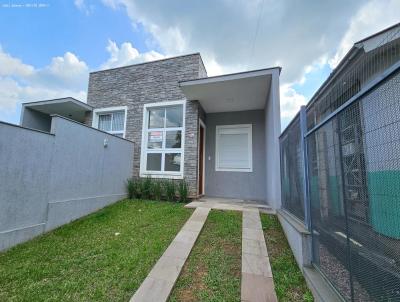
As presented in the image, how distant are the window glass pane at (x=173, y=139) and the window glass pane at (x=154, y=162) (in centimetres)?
55

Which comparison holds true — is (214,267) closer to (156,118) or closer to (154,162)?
(154,162)

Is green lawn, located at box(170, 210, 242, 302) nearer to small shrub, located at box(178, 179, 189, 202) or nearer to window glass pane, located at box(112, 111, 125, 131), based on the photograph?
small shrub, located at box(178, 179, 189, 202)

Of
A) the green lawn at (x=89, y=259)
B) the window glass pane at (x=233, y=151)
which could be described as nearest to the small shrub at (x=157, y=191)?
the green lawn at (x=89, y=259)

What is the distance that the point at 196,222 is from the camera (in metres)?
4.12

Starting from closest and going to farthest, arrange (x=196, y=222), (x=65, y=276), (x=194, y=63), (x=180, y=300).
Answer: (x=180, y=300) → (x=65, y=276) → (x=196, y=222) → (x=194, y=63)

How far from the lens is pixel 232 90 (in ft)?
19.3

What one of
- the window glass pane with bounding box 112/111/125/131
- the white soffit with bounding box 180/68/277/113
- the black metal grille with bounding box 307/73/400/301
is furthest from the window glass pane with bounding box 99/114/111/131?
the black metal grille with bounding box 307/73/400/301

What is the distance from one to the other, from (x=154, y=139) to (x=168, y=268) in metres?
5.15

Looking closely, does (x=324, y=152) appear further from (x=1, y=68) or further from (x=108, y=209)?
(x=1, y=68)

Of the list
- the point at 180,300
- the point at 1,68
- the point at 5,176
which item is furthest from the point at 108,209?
the point at 1,68

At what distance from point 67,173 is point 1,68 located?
20.6 ft

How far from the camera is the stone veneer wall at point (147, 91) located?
651 centimetres

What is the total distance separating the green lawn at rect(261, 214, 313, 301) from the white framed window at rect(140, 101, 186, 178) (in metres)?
3.74

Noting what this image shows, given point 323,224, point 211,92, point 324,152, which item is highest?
point 211,92
